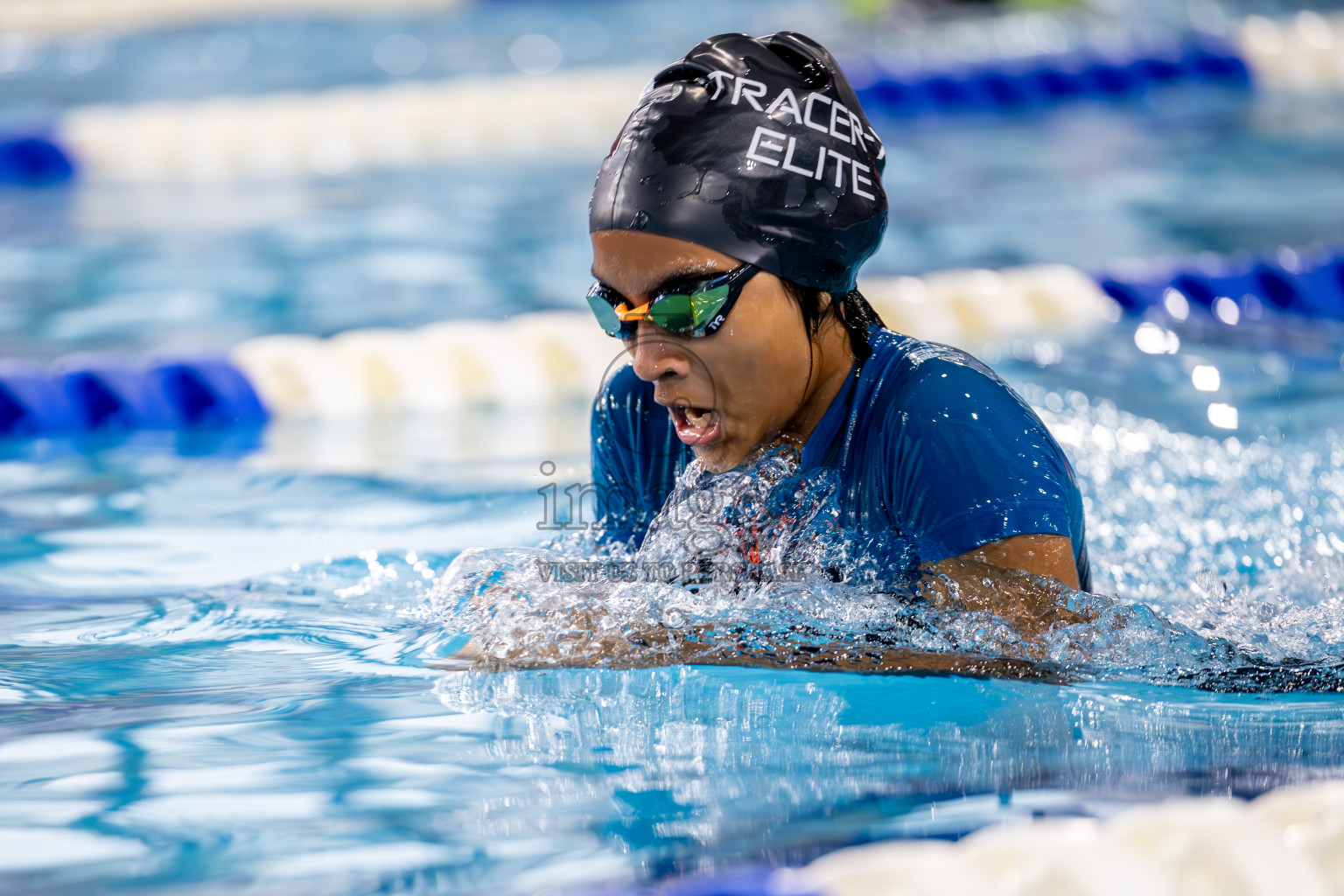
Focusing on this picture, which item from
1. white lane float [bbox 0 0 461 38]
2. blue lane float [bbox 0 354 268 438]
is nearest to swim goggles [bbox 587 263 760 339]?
blue lane float [bbox 0 354 268 438]

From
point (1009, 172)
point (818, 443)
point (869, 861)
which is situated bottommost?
point (869, 861)

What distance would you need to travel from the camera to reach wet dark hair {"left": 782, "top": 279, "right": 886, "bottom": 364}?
2.10 meters

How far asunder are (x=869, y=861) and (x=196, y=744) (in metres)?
1.04

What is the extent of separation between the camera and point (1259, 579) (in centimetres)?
316

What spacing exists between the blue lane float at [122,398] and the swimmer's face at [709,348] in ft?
8.00

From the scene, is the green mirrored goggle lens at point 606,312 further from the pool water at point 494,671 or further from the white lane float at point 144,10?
the white lane float at point 144,10

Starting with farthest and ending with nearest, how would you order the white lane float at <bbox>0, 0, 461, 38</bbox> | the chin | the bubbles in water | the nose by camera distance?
1. the white lane float at <bbox>0, 0, 461, 38</bbox>
2. the bubbles in water
3. the chin
4. the nose

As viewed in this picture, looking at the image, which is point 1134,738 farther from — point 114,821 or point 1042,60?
point 1042,60

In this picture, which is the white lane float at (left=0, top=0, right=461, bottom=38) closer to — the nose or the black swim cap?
the black swim cap

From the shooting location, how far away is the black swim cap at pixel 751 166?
2014 mm

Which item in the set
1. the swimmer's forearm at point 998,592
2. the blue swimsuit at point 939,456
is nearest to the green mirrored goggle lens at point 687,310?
the blue swimsuit at point 939,456

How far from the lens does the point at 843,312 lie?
2.20 metres

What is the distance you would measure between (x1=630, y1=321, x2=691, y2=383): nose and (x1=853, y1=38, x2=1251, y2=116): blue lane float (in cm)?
635

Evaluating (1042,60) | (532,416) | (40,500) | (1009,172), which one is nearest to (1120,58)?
(1042,60)
